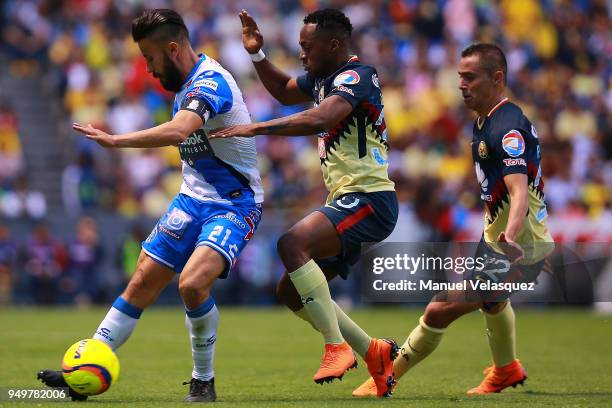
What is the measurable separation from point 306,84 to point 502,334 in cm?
240

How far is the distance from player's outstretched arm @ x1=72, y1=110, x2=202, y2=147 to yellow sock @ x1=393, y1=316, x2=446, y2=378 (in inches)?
94.4

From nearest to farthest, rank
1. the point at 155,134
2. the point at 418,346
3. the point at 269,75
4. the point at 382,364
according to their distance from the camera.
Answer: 1. the point at 155,134
2. the point at 382,364
3. the point at 418,346
4. the point at 269,75

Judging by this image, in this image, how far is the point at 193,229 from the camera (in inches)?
319

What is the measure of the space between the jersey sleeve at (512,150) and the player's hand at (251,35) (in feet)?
6.67

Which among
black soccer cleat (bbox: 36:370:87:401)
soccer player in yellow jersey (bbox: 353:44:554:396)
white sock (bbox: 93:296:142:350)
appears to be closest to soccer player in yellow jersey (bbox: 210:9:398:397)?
soccer player in yellow jersey (bbox: 353:44:554:396)

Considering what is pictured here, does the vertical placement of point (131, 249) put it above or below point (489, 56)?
below

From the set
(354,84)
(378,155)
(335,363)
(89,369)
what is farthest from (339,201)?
(89,369)

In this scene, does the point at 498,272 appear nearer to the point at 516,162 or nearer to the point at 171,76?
the point at 516,162

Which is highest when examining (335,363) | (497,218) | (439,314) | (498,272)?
(497,218)

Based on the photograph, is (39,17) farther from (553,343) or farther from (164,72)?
(164,72)

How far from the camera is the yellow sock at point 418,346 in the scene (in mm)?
8680

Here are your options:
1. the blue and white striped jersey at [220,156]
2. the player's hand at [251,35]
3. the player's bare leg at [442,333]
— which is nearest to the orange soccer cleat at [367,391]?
the player's bare leg at [442,333]

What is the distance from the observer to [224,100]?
7957mm

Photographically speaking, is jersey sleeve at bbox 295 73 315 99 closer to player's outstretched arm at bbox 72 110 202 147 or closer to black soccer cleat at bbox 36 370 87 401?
player's outstretched arm at bbox 72 110 202 147
